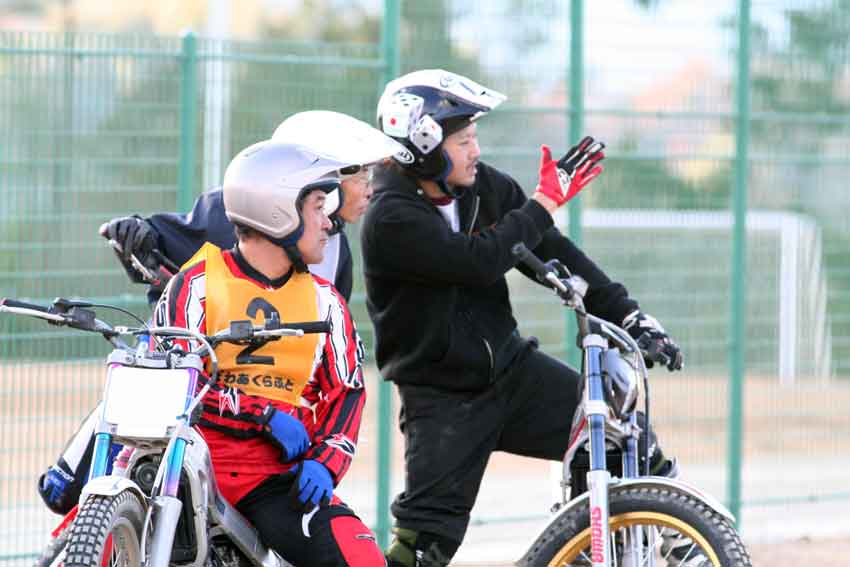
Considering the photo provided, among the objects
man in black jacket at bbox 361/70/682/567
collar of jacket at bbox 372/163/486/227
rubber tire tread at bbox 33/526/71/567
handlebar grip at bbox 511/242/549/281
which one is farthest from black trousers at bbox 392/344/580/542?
rubber tire tread at bbox 33/526/71/567

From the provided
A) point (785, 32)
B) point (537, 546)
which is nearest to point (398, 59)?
point (785, 32)

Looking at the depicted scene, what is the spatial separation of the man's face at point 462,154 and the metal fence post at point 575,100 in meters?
2.94

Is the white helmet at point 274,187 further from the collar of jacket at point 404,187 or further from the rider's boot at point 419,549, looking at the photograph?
the rider's boot at point 419,549

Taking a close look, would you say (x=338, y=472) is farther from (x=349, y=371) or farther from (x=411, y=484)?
(x=411, y=484)

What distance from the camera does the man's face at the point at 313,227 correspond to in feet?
16.7

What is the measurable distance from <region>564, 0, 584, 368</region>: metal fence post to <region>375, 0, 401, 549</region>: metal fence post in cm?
101

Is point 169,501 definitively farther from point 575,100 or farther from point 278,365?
point 575,100

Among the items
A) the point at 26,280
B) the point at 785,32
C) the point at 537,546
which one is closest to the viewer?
the point at 537,546

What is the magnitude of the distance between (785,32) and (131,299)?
157 inches

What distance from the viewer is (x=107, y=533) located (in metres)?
4.33

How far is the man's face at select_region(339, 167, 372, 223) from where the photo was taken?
18.4 feet

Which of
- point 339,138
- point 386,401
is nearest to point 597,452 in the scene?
point 339,138

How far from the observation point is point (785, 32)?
32.0 feet

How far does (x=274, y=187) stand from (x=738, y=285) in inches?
197
